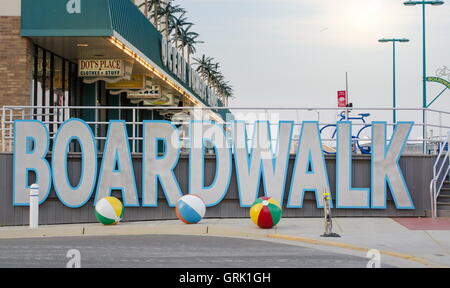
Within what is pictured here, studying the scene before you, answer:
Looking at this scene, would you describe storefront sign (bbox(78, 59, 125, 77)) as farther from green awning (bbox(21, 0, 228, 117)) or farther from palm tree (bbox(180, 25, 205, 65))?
palm tree (bbox(180, 25, 205, 65))

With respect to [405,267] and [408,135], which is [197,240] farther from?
[408,135]

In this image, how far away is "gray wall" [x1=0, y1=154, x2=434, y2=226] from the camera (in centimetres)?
1762

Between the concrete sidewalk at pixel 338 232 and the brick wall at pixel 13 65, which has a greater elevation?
the brick wall at pixel 13 65

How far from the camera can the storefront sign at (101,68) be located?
77.9 feet

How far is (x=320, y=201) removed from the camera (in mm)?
17453

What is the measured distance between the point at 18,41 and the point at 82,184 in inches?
214

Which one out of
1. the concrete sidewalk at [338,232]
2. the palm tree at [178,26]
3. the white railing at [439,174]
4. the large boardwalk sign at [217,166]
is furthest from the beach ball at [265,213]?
the palm tree at [178,26]

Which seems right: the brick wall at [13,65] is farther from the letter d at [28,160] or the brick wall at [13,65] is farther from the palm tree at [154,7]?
the palm tree at [154,7]

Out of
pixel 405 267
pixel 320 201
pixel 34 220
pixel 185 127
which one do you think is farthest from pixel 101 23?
pixel 405 267

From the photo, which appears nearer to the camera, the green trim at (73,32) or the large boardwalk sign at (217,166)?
the large boardwalk sign at (217,166)

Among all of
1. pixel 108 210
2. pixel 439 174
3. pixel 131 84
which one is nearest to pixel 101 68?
pixel 131 84

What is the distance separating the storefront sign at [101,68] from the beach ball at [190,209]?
9054 millimetres

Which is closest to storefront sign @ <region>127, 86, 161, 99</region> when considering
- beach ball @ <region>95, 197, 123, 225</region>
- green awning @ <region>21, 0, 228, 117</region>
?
green awning @ <region>21, 0, 228, 117</region>

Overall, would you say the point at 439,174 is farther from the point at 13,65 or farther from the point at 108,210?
the point at 13,65
